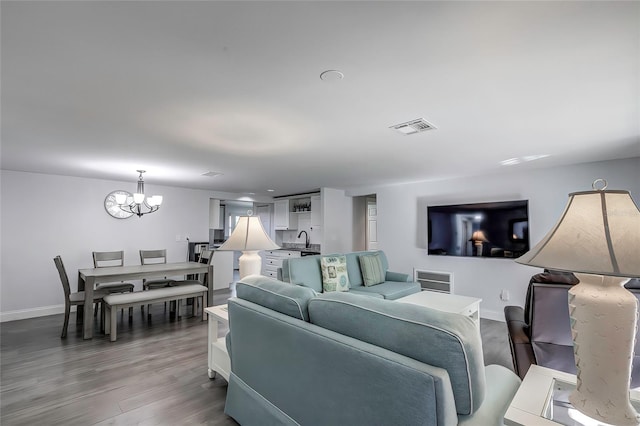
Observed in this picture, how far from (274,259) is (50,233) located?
4198mm

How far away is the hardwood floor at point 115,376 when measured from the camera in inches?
81.1

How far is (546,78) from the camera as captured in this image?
67.3 inches

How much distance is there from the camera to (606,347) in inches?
37.7

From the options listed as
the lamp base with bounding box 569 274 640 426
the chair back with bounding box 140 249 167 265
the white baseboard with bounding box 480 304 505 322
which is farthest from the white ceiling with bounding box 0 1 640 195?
the white baseboard with bounding box 480 304 505 322

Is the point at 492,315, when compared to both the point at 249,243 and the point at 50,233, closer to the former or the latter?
the point at 249,243

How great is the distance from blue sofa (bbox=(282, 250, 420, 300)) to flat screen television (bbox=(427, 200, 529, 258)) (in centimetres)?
100

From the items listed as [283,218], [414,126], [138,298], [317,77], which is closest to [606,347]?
[317,77]

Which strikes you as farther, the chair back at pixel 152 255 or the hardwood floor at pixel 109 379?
the chair back at pixel 152 255

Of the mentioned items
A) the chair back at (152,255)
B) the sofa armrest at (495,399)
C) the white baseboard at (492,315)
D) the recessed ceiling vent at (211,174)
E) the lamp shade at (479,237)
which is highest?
the recessed ceiling vent at (211,174)

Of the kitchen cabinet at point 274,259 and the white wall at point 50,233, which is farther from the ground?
the white wall at point 50,233

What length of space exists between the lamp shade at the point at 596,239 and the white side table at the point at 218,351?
2.17 m

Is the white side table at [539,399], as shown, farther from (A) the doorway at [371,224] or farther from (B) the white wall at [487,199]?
(A) the doorway at [371,224]

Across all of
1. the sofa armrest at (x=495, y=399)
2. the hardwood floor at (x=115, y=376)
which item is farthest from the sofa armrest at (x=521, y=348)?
Answer: the hardwood floor at (x=115, y=376)

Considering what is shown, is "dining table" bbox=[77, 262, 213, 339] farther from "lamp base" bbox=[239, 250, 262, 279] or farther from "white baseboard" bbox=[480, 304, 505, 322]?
"white baseboard" bbox=[480, 304, 505, 322]
